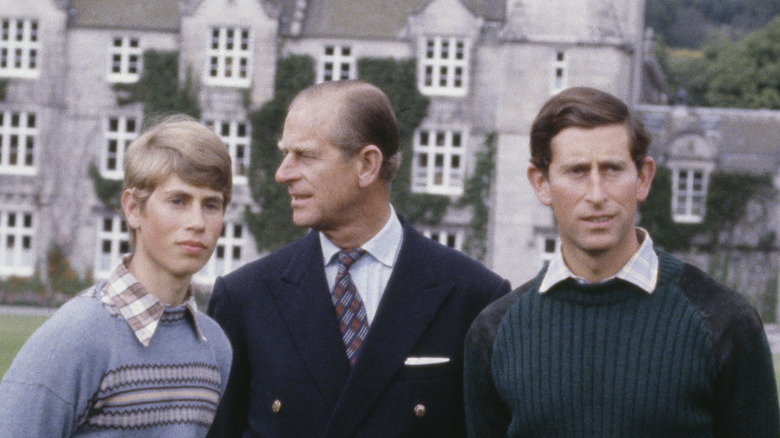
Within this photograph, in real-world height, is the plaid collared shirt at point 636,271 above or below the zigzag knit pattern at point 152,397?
above

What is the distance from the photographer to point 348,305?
4.41m

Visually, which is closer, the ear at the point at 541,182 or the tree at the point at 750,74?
the ear at the point at 541,182

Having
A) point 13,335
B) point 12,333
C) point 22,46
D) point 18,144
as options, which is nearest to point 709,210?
point 18,144

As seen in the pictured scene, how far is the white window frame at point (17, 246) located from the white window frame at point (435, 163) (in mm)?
10714

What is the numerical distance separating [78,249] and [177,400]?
103 ft

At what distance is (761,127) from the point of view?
3534cm

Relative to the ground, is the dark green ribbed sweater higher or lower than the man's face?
lower

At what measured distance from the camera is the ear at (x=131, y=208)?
3676 mm

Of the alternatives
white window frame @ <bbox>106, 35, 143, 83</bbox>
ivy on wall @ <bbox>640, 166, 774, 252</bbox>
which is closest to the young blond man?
ivy on wall @ <bbox>640, 166, 774, 252</bbox>

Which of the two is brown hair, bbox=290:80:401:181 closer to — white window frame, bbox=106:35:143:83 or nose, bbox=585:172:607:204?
nose, bbox=585:172:607:204

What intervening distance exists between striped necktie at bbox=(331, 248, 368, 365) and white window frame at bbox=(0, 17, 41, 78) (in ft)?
104

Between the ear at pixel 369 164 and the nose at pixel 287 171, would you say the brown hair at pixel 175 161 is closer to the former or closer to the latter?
the nose at pixel 287 171

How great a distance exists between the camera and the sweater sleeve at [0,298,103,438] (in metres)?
3.29

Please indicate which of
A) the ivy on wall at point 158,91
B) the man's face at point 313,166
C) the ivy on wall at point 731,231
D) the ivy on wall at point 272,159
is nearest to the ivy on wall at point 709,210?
the ivy on wall at point 731,231
